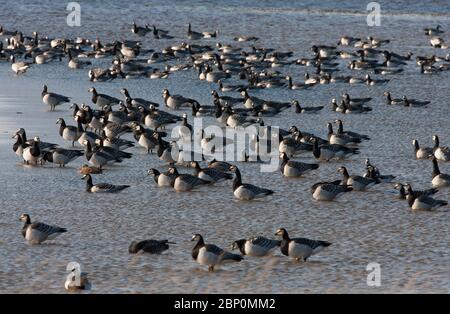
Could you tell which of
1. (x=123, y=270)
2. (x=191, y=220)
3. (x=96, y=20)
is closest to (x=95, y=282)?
(x=123, y=270)

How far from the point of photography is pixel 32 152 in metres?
25.5

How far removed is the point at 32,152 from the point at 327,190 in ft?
23.4

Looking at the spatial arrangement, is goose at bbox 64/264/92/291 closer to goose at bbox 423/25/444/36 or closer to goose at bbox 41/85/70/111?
goose at bbox 41/85/70/111

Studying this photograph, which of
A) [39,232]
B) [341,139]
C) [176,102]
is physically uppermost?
[39,232]

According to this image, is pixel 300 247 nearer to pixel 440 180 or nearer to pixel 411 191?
pixel 411 191

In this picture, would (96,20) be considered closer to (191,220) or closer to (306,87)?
(306,87)

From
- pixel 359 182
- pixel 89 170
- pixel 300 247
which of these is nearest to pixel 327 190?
pixel 359 182

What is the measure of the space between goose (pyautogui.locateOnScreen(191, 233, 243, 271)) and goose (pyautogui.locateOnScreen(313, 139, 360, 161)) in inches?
401

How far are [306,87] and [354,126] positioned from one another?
8945 millimetres

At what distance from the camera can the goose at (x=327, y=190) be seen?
73.7 feet
